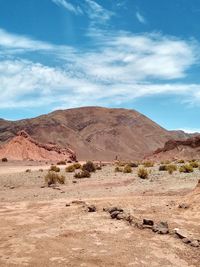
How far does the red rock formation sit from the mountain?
16.2 meters

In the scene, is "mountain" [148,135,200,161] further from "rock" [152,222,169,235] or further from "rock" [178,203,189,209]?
"rock" [152,222,169,235]

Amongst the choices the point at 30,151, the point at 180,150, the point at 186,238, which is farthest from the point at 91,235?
the point at 180,150

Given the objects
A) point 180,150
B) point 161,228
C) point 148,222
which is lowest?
point 161,228

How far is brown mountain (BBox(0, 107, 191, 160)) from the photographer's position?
405 ft

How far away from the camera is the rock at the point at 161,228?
12.1 m

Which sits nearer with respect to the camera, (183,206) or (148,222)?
(148,222)

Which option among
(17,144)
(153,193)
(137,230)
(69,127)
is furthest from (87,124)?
(137,230)

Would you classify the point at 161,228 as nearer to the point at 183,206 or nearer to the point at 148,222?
the point at 148,222

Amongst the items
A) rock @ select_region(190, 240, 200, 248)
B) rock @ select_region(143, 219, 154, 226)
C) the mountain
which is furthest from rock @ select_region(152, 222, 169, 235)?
the mountain

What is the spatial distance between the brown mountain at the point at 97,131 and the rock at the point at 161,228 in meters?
97.1

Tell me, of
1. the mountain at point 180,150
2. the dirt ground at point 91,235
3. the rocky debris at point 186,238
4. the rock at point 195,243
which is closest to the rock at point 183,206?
the dirt ground at point 91,235

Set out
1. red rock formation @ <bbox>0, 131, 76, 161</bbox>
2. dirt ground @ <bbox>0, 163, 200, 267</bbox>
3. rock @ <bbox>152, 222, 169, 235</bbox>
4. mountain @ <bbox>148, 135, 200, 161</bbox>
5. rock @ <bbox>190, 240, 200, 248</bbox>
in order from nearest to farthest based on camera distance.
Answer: dirt ground @ <bbox>0, 163, 200, 267</bbox> < rock @ <bbox>190, 240, 200, 248</bbox> < rock @ <bbox>152, 222, 169, 235</bbox> < red rock formation @ <bbox>0, 131, 76, 161</bbox> < mountain @ <bbox>148, 135, 200, 161</bbox>

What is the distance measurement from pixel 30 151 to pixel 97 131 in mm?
65437

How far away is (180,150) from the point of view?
8056 centimetres
